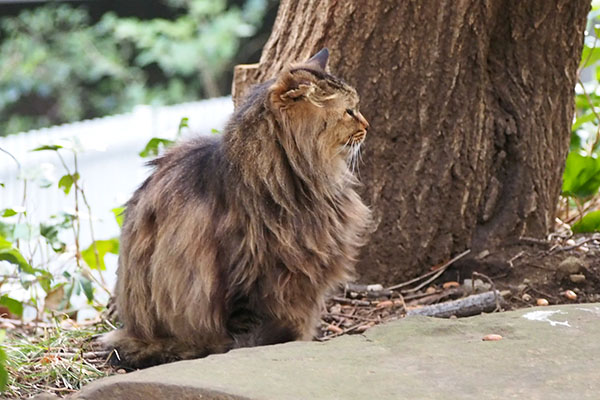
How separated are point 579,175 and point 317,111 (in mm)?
2095

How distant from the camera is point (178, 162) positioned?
12.0ft

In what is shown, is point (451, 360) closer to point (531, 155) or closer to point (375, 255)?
point (375, 255)

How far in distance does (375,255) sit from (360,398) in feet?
6.20

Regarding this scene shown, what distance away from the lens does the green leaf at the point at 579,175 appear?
4.87m

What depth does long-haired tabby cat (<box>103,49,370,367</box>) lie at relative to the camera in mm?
3393

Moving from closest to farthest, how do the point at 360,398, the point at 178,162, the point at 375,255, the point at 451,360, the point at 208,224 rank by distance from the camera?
the point at 360,398 < the point at 451,360 < the point at 208,224 < the point at 178,162 < the point at 375,255

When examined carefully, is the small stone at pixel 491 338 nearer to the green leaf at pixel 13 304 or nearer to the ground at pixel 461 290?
the ground at pixel 461 290

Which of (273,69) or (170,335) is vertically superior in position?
(273,69)

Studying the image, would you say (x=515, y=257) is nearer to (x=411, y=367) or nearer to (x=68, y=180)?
(x=411, y=367)

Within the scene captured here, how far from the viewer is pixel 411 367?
2740mm

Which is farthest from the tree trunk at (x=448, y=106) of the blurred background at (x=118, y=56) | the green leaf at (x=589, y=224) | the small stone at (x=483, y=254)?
the blurred background at (x=118, y=56)

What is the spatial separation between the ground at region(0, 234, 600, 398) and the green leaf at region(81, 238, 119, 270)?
0.57m

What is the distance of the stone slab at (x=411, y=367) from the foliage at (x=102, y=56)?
783cm

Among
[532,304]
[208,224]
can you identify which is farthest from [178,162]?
[532,304]
